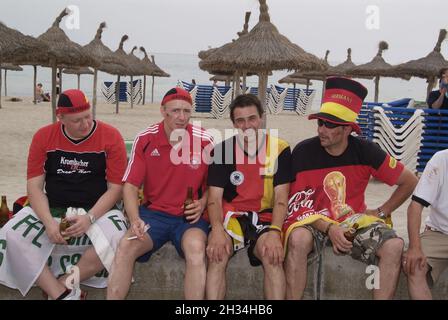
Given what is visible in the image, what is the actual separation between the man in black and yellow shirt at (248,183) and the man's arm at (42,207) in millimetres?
990

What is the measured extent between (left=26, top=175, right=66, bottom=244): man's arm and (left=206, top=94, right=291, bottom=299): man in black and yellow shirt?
99 centimetres

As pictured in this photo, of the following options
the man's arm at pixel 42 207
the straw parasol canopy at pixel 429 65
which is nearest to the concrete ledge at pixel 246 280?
the man's arm at pixel 42 207

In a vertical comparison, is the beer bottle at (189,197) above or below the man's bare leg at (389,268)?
above

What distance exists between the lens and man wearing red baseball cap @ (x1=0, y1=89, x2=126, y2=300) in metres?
3.44

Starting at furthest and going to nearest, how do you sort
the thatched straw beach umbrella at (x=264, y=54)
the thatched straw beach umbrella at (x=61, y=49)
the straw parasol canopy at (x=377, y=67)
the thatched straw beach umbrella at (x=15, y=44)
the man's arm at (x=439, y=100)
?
1. the straw parasol canopy at (x=377, y=67)
2. the thatched straw beach umbrella at (x=61, y=49)
3. the thatched straw beach umbrella at (x=264, y=54)
4. the thatched straw beach umbrella at (x=15, y=44)
5. the man's arm at (x=439, y=100)

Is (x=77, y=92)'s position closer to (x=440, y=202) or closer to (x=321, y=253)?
(x=321, y=253)

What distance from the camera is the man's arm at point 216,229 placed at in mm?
3387

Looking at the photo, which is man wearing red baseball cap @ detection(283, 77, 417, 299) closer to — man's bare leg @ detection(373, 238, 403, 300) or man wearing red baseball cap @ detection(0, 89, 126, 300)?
man's bare leg @ detection(373, 238, 403, 300)

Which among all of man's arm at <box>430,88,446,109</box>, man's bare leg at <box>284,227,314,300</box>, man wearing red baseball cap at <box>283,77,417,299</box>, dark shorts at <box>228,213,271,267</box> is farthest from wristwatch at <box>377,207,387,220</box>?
man's arm at <box>430,88,446,109</box>

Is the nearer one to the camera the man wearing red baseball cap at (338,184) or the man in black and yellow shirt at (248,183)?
the man wearing red baseball cap at (338,184)

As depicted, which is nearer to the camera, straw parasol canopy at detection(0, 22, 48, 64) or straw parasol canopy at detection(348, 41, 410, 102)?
straw parasol canopy at detection(0, 22, 48, 64)

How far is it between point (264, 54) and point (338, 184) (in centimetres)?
895

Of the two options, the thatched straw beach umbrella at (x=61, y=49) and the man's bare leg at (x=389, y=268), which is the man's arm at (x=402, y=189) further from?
the thatched straw beach umbrella at (x=61, y=49)

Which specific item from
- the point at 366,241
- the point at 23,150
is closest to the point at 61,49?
the point at 23,150
